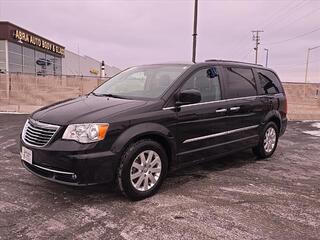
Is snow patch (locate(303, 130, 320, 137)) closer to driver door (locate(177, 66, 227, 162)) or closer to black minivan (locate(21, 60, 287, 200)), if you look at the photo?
black minivan (locate(21, 60, 287, 200))

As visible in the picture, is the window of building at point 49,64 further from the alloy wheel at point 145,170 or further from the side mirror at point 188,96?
the alloy wheel at point 145,170

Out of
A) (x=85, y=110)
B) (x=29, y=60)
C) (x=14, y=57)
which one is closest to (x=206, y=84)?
(x=85, y=110)

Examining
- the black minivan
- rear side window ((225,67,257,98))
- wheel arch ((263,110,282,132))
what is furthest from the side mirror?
wheel arch ((263,110,282,132))

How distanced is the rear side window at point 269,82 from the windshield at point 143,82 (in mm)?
2172

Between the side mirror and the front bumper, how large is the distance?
126 centimetres

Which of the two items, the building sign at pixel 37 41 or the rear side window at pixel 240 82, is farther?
the building sign at pixel 37 41

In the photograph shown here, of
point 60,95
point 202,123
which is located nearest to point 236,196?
point 202,123

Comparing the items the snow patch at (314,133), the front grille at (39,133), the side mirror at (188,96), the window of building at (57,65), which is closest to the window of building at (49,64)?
the window of building at (57,65)

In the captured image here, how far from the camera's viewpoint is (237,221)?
3826 mm

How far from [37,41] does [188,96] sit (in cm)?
3729

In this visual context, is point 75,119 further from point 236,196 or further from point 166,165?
point 236,196

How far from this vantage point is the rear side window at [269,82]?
22.1 feet

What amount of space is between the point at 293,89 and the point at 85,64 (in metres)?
53.0

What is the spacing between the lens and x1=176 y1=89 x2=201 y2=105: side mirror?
4.69 metres
